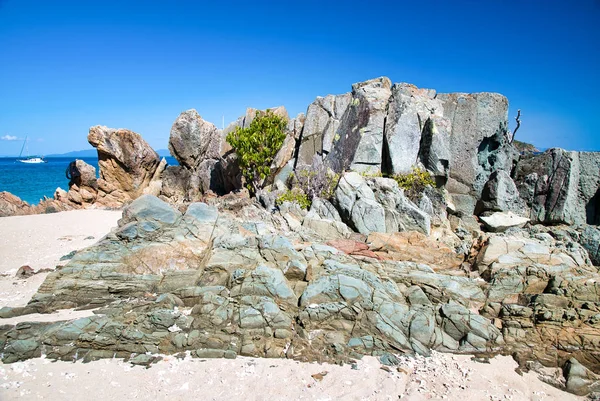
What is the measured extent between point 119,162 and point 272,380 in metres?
23.7

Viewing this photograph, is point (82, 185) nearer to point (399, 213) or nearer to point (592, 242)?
point (399, 213)

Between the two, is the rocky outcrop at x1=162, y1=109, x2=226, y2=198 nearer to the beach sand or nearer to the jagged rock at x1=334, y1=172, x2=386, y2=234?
the jagged rock at x1=334, y1=172, x2=386, y2=234

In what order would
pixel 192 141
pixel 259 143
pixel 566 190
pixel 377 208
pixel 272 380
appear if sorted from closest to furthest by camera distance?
pixel 272 380 < pixel 377 208 < pixel 566 190 < pixel 259 143 < pixel 192 141

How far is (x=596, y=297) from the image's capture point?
33.1ft

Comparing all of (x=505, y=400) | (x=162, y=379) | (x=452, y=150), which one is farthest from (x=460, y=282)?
(x=452, y=150)

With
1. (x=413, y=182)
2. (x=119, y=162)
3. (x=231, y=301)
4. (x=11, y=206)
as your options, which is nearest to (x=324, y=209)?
(x=413, y=182)

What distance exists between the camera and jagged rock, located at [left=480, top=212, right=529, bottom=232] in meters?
17.4

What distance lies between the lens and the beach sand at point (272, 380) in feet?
24.0

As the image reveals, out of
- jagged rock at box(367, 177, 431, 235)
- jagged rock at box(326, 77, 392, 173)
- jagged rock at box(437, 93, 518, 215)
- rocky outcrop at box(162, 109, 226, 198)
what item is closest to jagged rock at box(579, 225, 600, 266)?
jagged rock at box(437, 93, 518, 215)

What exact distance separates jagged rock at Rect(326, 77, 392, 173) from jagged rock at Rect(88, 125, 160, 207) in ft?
49.4

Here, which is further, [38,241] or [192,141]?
[192,141]

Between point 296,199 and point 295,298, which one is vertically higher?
point 296,199

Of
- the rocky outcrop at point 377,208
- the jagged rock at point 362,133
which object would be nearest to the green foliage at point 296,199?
the rocky outcrop at point 377,208

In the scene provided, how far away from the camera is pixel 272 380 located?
7750 mm
